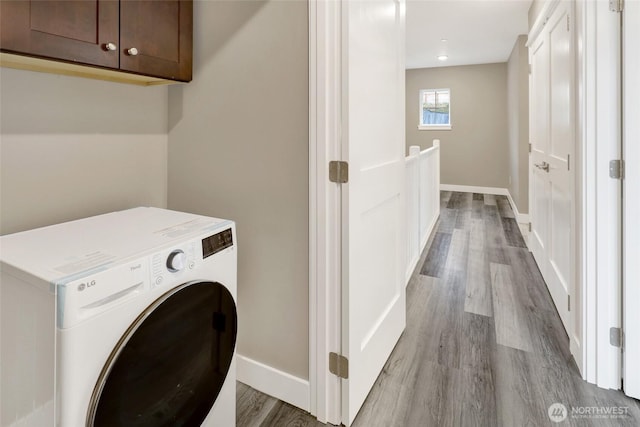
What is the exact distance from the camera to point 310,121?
142cm

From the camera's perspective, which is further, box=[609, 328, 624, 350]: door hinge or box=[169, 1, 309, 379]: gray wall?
box=[609, 328, 624, 350]: door hinge

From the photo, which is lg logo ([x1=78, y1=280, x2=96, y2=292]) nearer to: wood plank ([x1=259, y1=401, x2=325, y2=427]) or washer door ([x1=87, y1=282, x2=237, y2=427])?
washer door ([x1=87, y1=282, x2=237, y2=427])

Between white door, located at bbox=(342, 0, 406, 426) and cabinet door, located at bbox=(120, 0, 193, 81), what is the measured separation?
2.56ft

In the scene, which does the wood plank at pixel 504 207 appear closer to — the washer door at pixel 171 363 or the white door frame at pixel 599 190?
the white door frame at pixel 599 190

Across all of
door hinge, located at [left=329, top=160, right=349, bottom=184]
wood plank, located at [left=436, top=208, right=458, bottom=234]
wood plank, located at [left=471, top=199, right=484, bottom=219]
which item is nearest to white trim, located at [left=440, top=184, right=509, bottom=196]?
wood plank, located at [left=471, top=199, right=484, bottom=219]

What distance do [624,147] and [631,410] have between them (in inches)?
43.7

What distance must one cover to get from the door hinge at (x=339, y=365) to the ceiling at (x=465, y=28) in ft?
12.7

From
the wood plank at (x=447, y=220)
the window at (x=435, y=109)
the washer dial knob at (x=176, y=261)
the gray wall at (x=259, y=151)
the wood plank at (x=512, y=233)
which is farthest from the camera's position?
the window at (x=435, y=109)

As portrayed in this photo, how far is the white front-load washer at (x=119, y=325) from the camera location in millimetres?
833

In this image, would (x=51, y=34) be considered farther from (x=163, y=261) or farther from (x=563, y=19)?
(x=563, y=19)

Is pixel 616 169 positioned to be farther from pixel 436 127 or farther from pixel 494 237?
pixel 436 127

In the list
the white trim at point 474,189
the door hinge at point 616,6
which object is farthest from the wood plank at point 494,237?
the door hinge at point 616,6

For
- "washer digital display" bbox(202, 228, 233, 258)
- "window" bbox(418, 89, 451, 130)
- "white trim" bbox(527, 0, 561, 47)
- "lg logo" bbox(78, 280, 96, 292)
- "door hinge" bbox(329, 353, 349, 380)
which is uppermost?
"window" bbox(418, 89, 451, 130)

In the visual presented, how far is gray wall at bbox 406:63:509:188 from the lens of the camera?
7.24 metres
